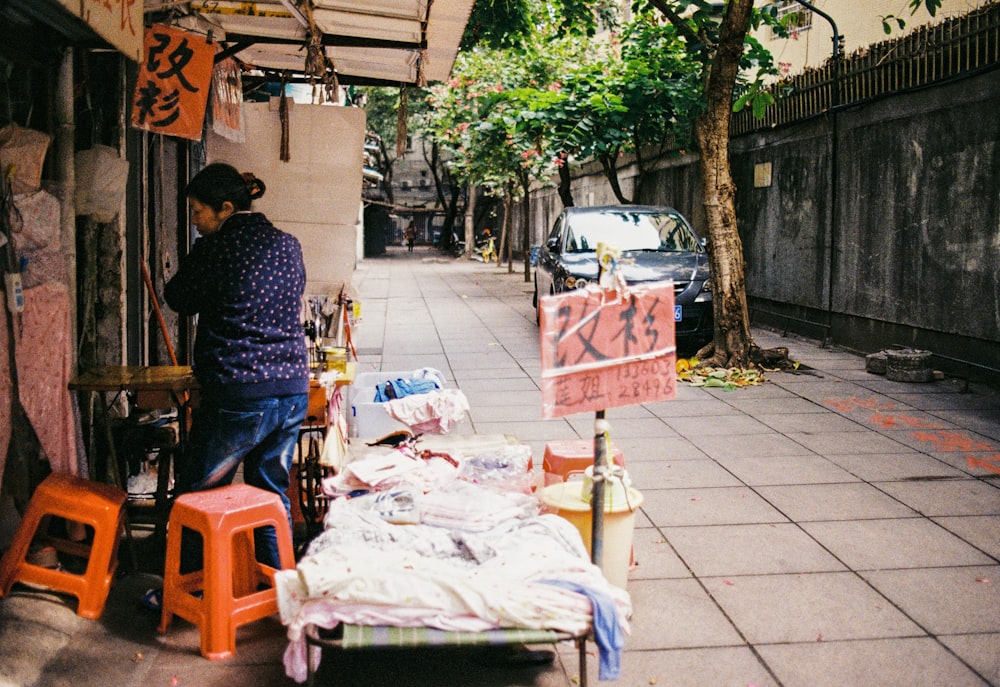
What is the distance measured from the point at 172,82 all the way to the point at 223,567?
2995mm

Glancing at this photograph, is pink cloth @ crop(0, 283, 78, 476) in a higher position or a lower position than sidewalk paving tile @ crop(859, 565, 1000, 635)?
higher

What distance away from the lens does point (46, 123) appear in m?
4.85

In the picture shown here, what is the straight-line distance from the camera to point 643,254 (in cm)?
1212

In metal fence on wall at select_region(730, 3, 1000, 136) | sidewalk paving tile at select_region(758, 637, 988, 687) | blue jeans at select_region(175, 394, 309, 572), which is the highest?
metal fence on wall at select_region(730, 3, 1000, 136)

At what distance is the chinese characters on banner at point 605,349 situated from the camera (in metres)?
3.55

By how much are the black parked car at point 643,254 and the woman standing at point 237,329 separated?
23.1ft

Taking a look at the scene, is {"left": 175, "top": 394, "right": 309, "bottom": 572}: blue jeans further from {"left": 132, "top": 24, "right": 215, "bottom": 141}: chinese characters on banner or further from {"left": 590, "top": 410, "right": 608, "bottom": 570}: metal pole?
{"left": 132, "top": 24, "right": 215, "bottom": 141}: chinese characters on banner

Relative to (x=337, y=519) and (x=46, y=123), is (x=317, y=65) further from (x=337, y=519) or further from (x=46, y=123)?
(x=337, y=519)

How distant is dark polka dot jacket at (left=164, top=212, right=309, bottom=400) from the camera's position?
4031 millimetres

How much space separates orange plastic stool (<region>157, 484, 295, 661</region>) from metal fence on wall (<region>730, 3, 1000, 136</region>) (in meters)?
8.29

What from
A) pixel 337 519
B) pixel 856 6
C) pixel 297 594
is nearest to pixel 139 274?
pixel 337 519

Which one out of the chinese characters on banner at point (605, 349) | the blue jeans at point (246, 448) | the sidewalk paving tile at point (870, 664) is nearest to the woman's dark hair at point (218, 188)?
the blue jeans at point (246, 448)

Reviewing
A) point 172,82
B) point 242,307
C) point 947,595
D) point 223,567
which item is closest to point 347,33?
point 172,82

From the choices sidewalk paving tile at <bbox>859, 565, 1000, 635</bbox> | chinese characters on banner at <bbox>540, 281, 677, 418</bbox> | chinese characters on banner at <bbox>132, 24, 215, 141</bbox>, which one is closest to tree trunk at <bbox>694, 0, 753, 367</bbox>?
sidewalk paving tile at <bbox>859, 565, 1000, 635</bbox>
